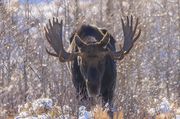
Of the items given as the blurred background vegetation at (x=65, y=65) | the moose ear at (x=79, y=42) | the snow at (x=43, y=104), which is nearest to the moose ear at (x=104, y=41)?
the moose ear at (x=79, y=42)

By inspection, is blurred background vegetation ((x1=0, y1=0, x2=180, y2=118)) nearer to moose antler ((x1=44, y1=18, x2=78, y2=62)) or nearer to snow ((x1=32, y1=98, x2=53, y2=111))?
snow ((x1=32, y1=98, x2=53, y2=111))

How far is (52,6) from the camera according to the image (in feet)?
77.2

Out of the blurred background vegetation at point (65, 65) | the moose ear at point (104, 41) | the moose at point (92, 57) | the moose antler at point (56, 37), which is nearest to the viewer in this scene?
the moose at point (92, 57)

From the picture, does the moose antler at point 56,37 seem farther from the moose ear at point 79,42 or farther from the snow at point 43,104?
the snow at point 43,104

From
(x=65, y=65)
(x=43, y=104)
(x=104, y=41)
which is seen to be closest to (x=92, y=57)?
(x=104, y=41)

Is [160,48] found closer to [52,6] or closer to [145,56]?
[145,56]

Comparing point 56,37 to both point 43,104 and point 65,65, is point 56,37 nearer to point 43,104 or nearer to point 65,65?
point 43,104

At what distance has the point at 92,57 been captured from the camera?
12922 millimetres

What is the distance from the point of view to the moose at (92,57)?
42.0ft

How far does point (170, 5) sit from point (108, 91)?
18.7 metres

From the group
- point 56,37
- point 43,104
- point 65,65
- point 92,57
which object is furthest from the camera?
point 65,65

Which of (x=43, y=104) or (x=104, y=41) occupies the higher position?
(x=104, y=41)

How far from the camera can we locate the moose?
42.0 ft

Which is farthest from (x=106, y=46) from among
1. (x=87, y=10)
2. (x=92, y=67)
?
(x=87, y=10)
